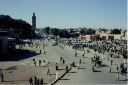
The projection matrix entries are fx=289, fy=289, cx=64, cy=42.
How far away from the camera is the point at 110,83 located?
28047 millimetres

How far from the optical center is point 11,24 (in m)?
130

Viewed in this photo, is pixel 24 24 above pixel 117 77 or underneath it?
above

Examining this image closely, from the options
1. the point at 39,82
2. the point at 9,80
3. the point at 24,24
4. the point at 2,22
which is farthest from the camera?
the point at 24,24

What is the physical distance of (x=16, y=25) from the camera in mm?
133375

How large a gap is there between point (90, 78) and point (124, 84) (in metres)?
4.44

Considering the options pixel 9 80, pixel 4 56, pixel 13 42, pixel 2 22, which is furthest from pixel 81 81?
pixel 2 22

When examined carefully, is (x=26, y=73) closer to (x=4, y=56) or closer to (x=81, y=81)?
(x=81, y=81)

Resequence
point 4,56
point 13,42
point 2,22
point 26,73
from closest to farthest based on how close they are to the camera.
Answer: point 26,73
point 4,56
point 13,42
point 2,22

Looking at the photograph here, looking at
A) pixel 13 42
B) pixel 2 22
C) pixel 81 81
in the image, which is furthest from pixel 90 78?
pixel 2 22

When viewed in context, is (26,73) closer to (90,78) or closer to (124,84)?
(90,78)

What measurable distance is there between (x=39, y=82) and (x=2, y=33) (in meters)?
38.8

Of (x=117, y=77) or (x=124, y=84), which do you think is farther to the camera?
(x=117, y=77)

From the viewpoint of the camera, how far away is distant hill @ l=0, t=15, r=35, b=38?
124450mm

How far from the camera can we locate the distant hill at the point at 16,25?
12445 centimetres
